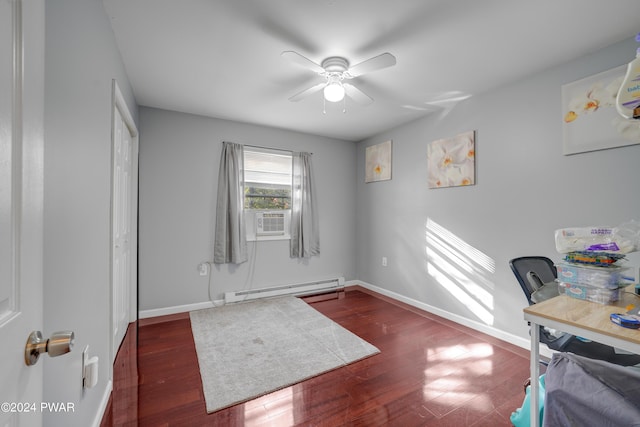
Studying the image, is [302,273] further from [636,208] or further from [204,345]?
[636,208]

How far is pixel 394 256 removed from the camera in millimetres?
4020

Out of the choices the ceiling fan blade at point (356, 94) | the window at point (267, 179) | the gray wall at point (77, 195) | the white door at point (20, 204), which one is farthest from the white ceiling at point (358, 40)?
the white door at point (20, 204)

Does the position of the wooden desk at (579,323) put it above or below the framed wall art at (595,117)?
below

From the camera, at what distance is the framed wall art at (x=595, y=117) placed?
1.96m

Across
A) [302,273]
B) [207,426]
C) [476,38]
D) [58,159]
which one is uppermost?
[476,38]

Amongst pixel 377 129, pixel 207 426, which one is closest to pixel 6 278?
pixel 207 426

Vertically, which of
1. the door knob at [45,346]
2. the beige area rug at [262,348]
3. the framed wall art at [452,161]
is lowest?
the beige area rug at [262,348]

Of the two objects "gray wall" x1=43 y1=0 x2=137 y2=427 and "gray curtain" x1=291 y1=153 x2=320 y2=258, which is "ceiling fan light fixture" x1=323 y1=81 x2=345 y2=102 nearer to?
"gray wall" x1=43 y1=0 x2=137 y2=427

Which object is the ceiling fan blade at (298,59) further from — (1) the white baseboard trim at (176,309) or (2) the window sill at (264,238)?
(1) the white baseboard trim at (176,309)

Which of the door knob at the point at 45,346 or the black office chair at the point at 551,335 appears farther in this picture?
the black office chair at the point at 551,335

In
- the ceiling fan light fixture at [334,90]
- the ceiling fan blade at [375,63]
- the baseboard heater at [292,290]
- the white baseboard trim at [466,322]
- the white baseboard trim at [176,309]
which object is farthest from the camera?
the baseboard heater at [292,290]

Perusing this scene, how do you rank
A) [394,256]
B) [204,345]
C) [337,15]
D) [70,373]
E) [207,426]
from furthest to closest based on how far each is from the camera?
[394,256] → [204,345] → [337,15] → [207,426] → [70,373]

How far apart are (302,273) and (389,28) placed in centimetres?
332

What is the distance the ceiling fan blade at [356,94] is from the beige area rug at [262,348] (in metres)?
2.36
